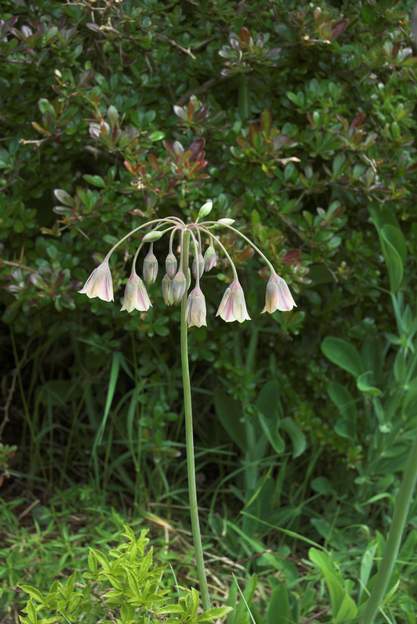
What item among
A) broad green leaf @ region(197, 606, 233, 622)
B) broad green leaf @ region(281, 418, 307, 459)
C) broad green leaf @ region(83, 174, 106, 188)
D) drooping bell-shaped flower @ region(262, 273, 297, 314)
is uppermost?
broad green leaf @ region(83, 174, 106, 188)

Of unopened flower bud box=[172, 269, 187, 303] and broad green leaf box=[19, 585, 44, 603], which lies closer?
unopened flower bud box=[172, 269, 187, 303]

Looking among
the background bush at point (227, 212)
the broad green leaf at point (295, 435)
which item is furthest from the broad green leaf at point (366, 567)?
the broad green leaf at point (295, 435)

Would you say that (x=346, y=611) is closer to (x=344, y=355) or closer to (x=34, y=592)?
(x=34, y=592)

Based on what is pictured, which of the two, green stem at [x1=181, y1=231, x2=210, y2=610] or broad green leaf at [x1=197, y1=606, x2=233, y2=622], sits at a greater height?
green stem at [x1=181, y1=231, x2=210, y2=610]

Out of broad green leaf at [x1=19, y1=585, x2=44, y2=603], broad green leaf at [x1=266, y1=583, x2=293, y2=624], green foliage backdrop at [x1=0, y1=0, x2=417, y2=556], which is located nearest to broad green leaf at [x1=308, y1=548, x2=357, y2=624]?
broad green leaf at [x1=266, y1=583, x2=293, y2=624]

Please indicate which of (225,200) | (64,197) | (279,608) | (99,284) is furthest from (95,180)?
(279,608)

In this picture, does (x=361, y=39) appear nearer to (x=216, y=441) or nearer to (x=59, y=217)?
(x=59, y=217)

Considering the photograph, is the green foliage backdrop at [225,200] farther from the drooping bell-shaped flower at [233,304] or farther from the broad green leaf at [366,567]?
the drooping bell-shaped flower at [233,304]

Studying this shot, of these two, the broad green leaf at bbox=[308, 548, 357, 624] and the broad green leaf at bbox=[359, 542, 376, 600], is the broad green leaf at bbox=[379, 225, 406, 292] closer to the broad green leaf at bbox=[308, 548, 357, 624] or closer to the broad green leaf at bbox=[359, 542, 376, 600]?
the broad green leaf at bbox=[359, 542, 376, 600]

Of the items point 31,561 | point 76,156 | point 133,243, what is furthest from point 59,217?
point 31,561
